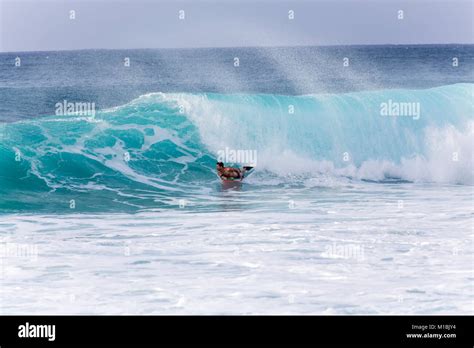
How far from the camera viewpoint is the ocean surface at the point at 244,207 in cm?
1055

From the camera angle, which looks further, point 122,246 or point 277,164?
point 277,164

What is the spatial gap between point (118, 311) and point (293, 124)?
52.9 feet

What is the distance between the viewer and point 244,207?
16719 millimetres

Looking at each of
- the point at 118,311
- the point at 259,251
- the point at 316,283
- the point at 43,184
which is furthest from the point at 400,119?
the point at 118,311

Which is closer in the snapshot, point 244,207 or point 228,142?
point 244,207

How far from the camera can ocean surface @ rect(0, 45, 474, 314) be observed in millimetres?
10555

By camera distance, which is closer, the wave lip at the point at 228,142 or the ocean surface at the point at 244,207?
the ocean surface at the point at 244,207

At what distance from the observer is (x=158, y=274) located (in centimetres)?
1143

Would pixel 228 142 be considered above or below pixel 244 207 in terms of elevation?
above

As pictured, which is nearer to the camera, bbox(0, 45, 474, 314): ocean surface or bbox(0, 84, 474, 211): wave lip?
bbox(0, 45, 474, 314): ocean surface

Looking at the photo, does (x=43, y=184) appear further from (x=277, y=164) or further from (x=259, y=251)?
(x=259, y=251)
